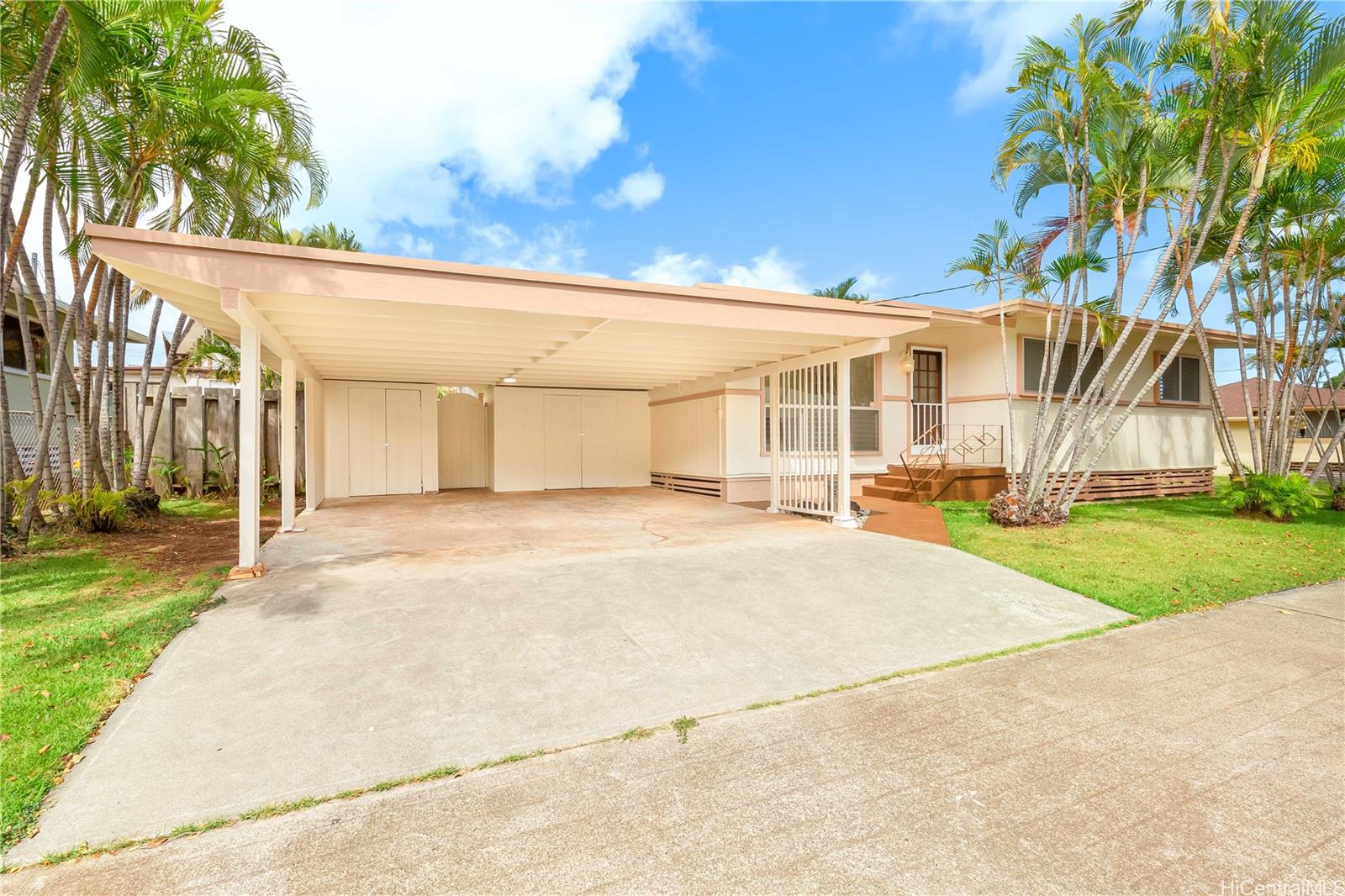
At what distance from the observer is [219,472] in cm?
1084

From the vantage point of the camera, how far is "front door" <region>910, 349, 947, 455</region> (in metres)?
12.0

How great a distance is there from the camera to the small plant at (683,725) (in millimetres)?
2822

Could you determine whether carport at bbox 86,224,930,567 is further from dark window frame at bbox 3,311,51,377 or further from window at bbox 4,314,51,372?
window at bbox 4,314,51,372

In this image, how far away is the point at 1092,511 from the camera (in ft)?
32.3

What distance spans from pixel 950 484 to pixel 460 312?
8708mm

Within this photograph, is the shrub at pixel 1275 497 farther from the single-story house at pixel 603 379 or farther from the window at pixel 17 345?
the window at pixel 17 345

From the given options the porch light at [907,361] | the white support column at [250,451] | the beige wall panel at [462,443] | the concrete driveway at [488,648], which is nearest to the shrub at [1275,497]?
the porch light at [907,361]

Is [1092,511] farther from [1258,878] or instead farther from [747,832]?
[747,832]

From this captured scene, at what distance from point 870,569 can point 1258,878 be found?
3727 mm

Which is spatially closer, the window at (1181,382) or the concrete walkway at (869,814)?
the concrete walkway at (869,814)

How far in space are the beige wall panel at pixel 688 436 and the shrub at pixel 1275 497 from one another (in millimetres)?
8055

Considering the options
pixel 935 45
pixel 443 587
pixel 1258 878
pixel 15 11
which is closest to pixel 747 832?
pixel 1258 878

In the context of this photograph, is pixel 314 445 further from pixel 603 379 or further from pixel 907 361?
Answer: pixel 907 361

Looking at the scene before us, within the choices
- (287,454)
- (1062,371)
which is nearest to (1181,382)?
(1062,371)
